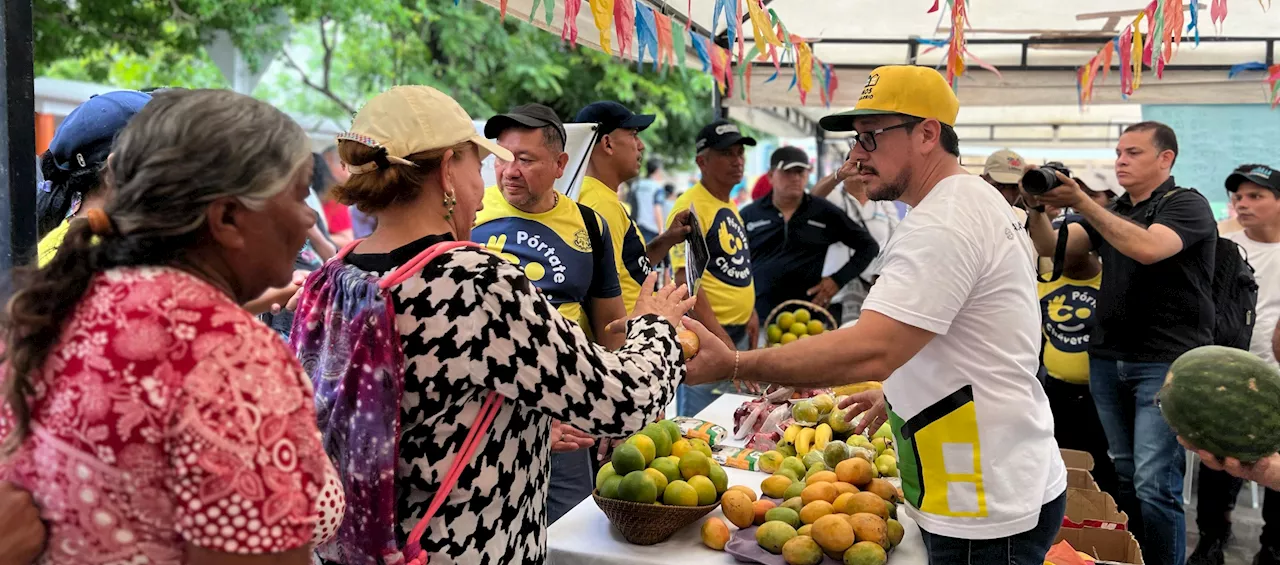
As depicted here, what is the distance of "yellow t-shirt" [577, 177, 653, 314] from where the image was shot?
13.0ft

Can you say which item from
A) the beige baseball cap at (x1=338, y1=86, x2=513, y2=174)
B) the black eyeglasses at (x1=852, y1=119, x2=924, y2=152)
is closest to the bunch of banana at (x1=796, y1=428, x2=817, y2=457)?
the black eyeglasses at (x1=852, y1=119, x2=924, y2=152)

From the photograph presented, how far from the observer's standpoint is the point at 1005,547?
2209 millimetres

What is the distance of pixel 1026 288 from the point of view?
2250mm

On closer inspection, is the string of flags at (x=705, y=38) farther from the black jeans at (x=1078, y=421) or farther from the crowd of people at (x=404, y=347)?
the black jeans at (x=1078, y=421)

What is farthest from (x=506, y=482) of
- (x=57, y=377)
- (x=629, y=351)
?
(x=57, y=377)

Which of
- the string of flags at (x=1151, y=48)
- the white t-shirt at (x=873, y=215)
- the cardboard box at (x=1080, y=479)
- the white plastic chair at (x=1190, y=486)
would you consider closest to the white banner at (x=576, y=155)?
the cardboard box at (x=1080, y=479)

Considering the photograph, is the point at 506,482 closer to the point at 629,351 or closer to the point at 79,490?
the point at 629,351

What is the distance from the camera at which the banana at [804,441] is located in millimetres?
3371

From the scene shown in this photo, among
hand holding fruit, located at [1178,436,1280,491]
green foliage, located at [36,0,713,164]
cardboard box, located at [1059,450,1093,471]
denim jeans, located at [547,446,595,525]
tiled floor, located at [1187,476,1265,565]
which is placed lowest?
tiled floor, located at [1187,476,1265,565]

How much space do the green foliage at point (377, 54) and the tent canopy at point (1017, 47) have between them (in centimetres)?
292

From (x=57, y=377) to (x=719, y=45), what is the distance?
17.3ft

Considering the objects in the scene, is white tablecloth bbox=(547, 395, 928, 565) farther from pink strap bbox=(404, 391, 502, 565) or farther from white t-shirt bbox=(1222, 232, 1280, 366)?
white t-shirt bbox=(1222, 232, 1280, 366)

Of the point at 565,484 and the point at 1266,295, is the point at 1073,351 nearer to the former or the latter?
the point at 1266,295

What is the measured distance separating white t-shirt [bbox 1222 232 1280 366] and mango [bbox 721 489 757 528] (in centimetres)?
406
